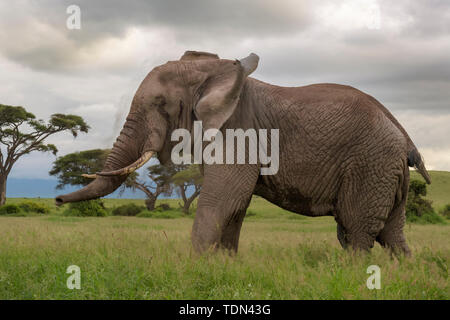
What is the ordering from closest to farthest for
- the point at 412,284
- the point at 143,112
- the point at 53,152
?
the point at 412,284
the point at 143,112
the point at 53,152

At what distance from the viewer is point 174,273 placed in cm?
484

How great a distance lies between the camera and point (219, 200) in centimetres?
563

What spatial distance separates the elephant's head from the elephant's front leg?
2.59 feet

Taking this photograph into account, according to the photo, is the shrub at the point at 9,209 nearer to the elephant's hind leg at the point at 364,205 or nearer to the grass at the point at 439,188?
the elephant's hind leg at the point at 364,205

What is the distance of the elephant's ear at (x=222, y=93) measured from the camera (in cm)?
573

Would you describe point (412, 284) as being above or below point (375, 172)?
below

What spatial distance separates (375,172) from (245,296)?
2.81 meters

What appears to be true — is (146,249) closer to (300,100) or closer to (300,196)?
(300,196)

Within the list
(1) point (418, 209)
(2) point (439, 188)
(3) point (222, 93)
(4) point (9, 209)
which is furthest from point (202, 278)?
(2) point (439, 188)

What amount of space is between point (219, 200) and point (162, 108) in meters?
1.47

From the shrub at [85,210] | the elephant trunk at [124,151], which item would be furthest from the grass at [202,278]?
the shrub at [85,210]
